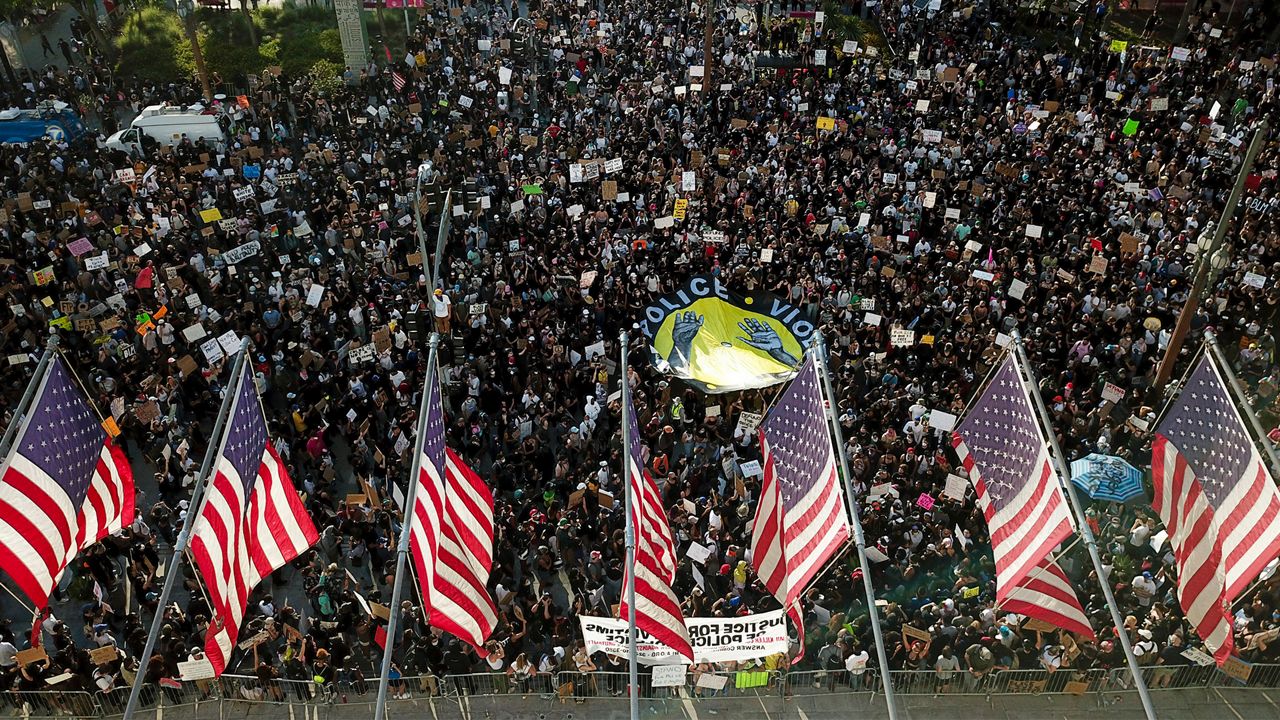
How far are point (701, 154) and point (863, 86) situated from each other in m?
8.45

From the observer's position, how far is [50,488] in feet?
40.1

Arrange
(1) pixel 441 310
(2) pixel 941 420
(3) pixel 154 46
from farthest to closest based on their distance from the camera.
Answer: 1. (3) pixel 154 46
2. (1) pixel 441 310
3. (2) pixel 941 420

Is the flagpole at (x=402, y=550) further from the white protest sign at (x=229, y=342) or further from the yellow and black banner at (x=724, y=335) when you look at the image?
the yellow and black banner at (x=724, y=335)

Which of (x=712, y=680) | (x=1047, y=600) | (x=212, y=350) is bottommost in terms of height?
(x=712, y=680)

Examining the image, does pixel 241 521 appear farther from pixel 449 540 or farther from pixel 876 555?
pixel 876 555

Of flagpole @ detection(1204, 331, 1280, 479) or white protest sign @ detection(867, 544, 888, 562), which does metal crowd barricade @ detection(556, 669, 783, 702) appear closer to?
white protest sign @ detection(867, 544, 888, 562)

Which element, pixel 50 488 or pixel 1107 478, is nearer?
pixel 50 488

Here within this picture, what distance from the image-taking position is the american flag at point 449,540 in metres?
12.1

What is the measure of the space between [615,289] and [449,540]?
43.7 feet

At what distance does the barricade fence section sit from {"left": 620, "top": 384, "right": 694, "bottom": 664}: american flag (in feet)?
11.2

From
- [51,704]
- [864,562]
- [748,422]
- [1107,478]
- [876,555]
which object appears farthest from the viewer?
[748,422]

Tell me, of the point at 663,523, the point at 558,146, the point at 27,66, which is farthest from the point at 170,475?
the point at 27,66

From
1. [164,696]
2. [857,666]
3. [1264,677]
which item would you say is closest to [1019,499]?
[857,666]

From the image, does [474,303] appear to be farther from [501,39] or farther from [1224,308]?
[1224,308]
